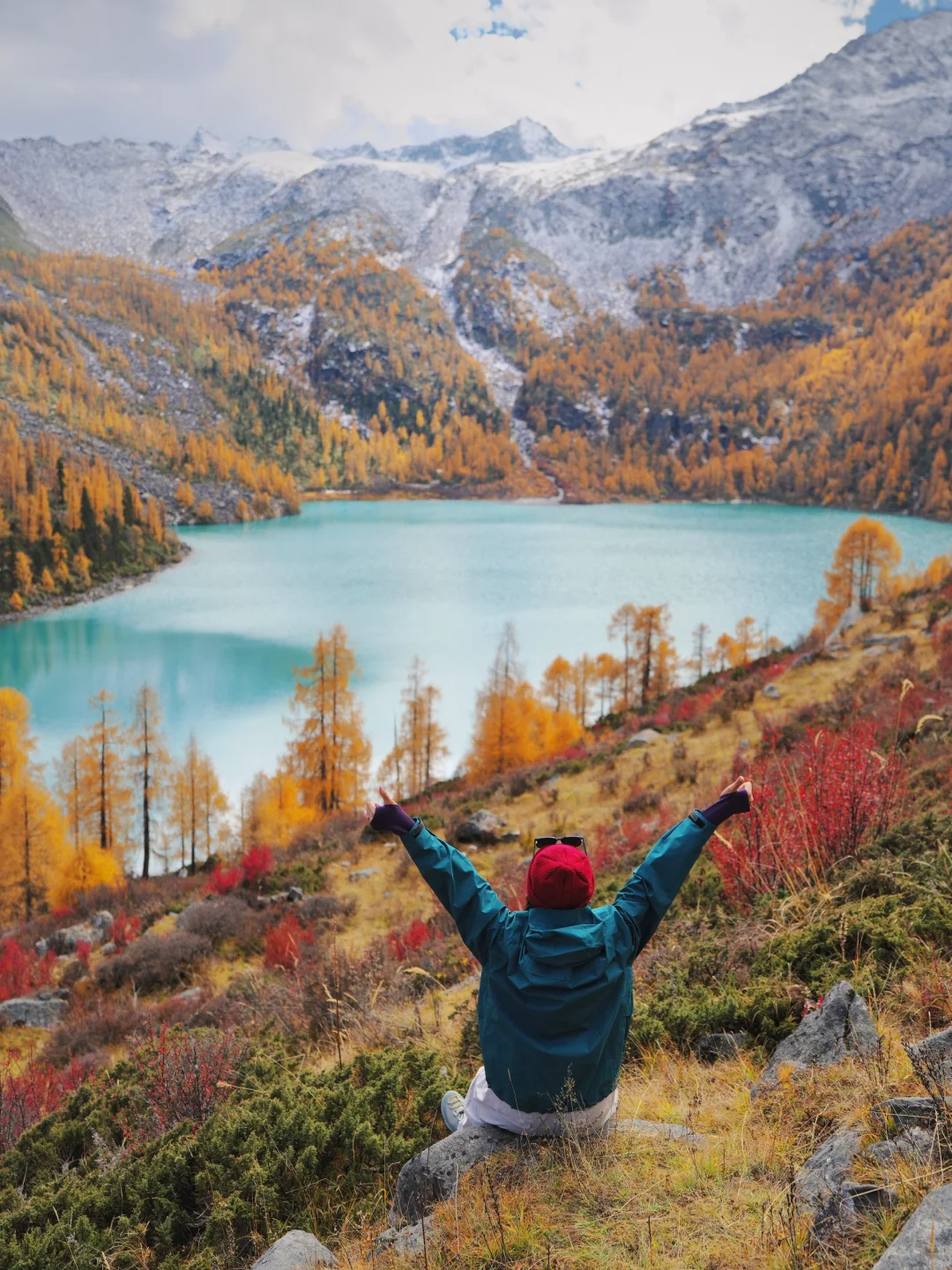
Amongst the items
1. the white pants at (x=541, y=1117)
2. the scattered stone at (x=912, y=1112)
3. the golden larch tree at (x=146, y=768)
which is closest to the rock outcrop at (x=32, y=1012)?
the white pants at (x=541, y=1117)

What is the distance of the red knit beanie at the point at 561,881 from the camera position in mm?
3133

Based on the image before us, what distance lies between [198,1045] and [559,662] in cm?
3856

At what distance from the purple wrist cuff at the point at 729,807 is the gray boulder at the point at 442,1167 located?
1777 millimetres

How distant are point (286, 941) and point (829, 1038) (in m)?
9.39

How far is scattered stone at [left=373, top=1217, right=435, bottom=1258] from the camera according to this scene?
3006 mm

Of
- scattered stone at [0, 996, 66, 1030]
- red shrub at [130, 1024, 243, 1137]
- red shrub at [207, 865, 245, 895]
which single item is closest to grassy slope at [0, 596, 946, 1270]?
red shrub at [130, 1024, 243, 1137]

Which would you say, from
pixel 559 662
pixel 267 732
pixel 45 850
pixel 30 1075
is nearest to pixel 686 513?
pixel 559 662

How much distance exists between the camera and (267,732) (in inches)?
1542

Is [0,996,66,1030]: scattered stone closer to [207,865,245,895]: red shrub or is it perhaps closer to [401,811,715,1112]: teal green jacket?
[207,865,245,895]: red shrub

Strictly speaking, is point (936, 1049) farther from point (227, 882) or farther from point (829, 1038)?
point (227, 882)

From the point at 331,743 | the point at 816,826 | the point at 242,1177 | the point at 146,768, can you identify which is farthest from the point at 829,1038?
the point at 146,768

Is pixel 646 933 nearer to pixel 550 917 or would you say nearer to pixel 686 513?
pixel 550 917

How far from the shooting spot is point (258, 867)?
53.1 ft

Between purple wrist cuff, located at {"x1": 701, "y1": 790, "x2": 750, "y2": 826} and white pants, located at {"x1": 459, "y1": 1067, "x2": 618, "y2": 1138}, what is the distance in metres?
1.42
